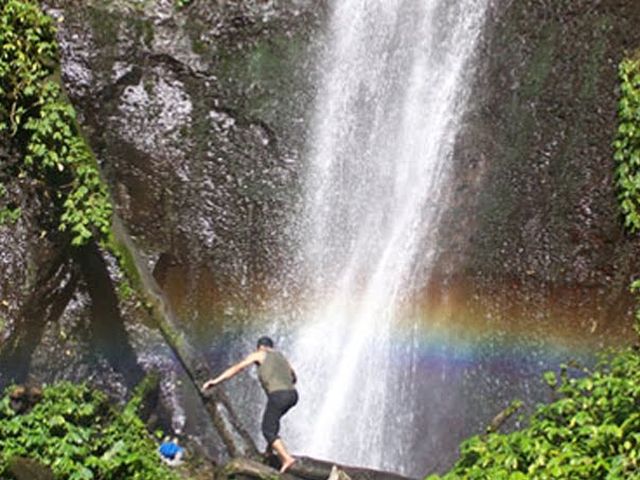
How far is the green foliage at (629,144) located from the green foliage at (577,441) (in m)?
2.20

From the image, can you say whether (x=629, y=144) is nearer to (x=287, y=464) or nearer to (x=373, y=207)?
(x=373, y=207)

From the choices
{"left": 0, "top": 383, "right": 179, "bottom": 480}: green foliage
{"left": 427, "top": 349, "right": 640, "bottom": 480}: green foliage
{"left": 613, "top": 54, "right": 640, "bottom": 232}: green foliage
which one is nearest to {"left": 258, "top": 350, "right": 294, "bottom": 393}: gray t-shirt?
{"left": 0, "top": 383, "right": 179, "bottom": 480}: green foliage

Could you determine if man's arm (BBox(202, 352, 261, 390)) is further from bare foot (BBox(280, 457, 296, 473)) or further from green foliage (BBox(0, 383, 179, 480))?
bare foot (BBox(280, 457, 296, 473))

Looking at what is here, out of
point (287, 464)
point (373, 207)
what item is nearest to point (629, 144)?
point (373, 207)

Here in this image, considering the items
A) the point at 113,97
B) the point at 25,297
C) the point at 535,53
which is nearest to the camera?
the point at 535,53

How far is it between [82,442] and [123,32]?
5.90m

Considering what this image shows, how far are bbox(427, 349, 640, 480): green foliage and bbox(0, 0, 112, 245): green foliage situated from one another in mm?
5170

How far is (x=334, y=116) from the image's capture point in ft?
42.0

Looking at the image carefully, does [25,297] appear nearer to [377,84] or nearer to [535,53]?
[377,84]

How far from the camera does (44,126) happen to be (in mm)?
11242

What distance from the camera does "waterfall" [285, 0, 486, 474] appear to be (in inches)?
447

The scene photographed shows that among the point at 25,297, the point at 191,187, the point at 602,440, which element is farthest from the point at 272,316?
the point at 602,440

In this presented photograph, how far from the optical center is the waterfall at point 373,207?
1134 cm

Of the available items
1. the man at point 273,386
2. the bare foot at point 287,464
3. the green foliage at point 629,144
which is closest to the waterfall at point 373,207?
the man at point 273,386
